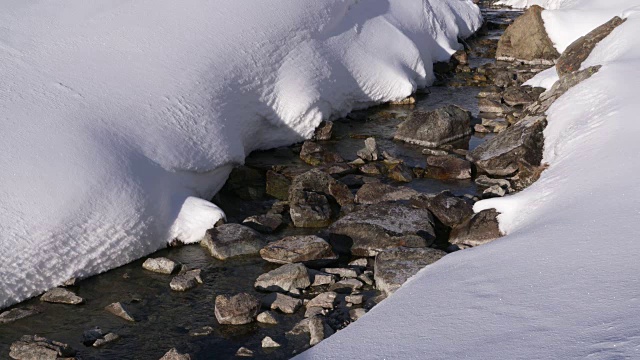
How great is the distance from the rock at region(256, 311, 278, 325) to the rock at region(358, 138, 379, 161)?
4.91 m

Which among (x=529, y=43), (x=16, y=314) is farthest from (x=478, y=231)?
(x=529, y=43)

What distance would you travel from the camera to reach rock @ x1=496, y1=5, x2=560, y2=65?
18.4m

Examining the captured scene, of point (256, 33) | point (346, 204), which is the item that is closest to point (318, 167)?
point (346, 204)

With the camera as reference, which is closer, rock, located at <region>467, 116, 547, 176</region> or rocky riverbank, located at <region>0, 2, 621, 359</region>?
rocky riverbank, located at <region>0, 2, 621, 359</region>

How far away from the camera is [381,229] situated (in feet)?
29.1

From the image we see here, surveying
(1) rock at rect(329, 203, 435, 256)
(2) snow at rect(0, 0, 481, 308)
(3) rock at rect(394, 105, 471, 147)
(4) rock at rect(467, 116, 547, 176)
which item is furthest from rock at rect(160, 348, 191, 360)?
(3) rock at rect(394, 105, 471, 147)

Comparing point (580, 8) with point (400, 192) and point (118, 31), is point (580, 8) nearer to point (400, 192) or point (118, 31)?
point (400, 192)

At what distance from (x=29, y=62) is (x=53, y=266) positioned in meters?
3.49

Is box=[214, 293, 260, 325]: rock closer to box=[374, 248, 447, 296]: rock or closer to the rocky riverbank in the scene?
the rocky riverbank

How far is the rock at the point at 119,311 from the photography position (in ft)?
23.6

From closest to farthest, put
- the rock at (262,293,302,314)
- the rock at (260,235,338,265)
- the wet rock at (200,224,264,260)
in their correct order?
the rock at (262,293,302,314)
the rock at (260,235,338,265)
the wet rock at (200,224,264,260)

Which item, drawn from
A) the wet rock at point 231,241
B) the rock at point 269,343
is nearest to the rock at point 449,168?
the wet rock at point 231,241

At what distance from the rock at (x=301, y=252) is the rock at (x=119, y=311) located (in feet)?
5.90

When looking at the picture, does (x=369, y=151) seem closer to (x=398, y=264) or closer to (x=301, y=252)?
(x=301, y=252)
